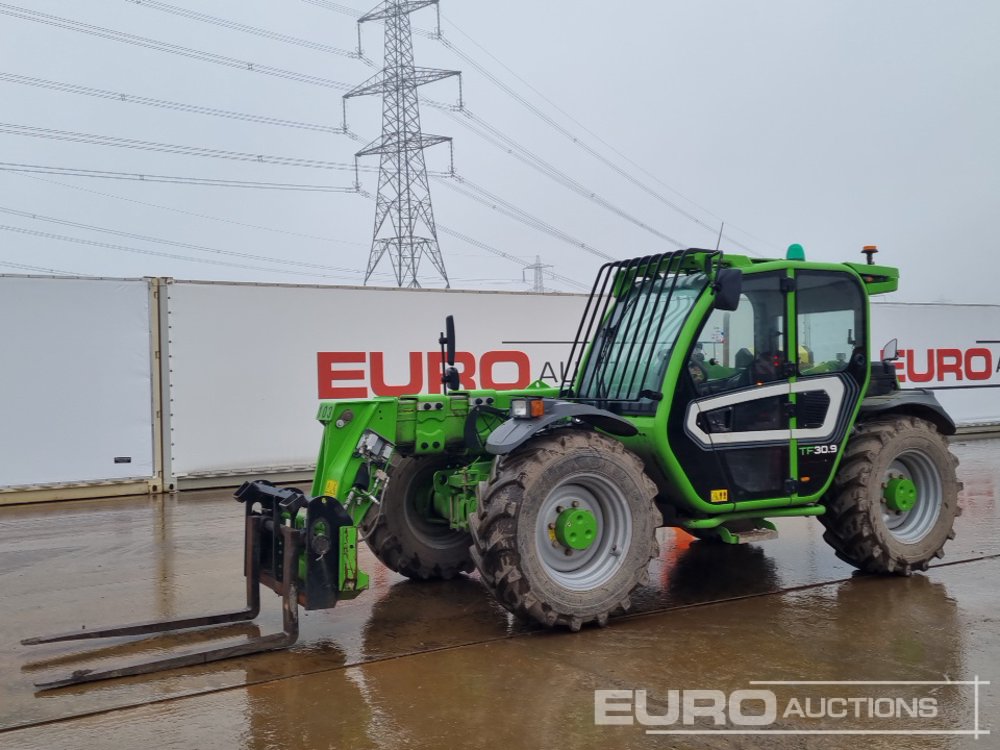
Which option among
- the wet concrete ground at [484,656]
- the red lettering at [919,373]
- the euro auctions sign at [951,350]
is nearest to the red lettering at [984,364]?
the euro auctions sign at [951,350]

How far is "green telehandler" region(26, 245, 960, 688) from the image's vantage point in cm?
501

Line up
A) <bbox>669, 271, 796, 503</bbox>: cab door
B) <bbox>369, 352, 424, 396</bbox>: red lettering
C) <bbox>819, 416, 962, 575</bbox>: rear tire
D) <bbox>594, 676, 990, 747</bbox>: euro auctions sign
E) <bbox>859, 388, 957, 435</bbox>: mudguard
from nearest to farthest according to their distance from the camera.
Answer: <bbox>594, 676, 990, 747</bbox>: euro auctions sign < <bbox>669, 271, 796, 503</bbox>: cab door < <bbox>819, 416, 962, 575</bbox>: rear tire < <bbox>859, 388, 957, 435</bbox>: mudguard < <bbox>369, 352, 424, 396</bbox>: red lettering

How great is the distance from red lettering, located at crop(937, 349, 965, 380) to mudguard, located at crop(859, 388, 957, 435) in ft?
37.3

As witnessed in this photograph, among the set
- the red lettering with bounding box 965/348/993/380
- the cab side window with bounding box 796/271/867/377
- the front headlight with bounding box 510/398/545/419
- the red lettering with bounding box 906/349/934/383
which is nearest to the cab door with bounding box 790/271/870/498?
the cab side window with bounding box 796/271/867/377

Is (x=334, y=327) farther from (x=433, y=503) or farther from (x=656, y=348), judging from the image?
(x=656, y=348)

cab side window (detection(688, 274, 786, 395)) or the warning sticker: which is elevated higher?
cab side window (detection(688, 274, 786, 395))

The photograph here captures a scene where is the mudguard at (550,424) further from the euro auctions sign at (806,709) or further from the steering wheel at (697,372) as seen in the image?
the euro auctions sign at (806,709)

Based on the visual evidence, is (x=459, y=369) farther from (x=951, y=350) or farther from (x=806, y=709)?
(x=951, y=350)

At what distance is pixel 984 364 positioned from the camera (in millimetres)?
17656

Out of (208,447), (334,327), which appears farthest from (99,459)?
(334,327)

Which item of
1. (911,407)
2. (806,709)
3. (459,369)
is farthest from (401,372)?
(806,709)

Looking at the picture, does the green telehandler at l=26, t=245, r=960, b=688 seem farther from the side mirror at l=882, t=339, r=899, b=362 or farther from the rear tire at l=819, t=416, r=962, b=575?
the side mirror at l=882, t=339, r=899, b=362

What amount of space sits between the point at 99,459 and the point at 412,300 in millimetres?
4635

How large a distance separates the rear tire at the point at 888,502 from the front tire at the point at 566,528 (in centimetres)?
173
